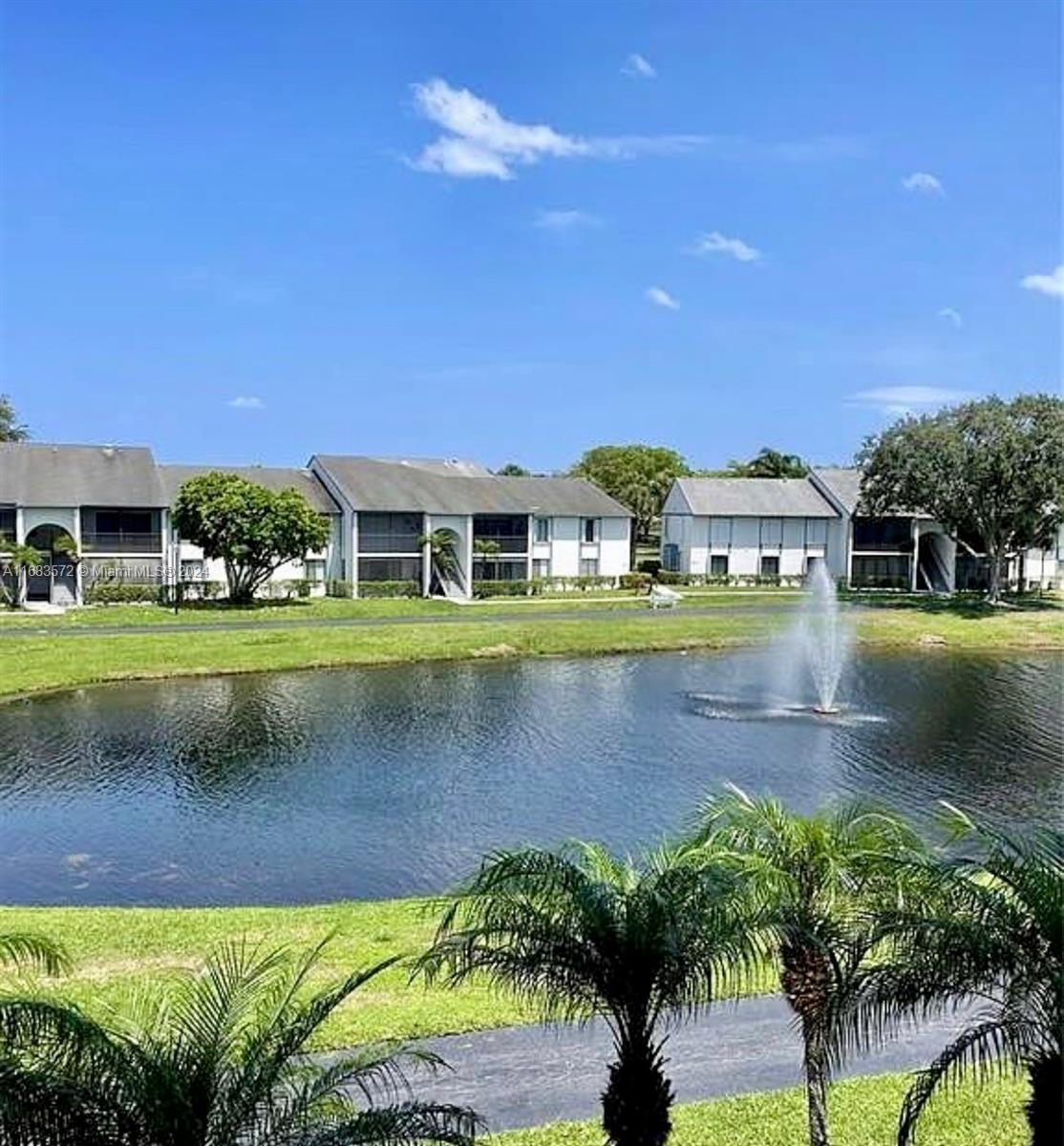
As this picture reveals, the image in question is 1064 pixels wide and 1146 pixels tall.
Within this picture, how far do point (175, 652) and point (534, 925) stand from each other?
3580cm

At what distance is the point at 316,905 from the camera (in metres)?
17.7

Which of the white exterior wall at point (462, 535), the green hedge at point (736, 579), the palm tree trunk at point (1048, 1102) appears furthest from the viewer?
the green hedge at point (736, 579)

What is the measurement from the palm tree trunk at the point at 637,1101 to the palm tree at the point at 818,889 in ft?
4.83

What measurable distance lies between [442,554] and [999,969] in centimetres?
5659

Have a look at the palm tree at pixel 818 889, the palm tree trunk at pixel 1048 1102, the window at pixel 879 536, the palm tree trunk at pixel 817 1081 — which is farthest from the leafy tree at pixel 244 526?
the palm tree trunk at pixel 1048 1102

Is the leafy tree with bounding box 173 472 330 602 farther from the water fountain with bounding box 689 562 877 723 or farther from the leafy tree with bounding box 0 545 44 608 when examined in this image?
the water fountain with bounding box 689 562 877 723

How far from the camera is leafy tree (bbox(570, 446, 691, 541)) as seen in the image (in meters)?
98.6

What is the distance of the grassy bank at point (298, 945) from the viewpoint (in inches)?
490

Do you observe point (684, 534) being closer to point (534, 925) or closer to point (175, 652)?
point (175, 652)

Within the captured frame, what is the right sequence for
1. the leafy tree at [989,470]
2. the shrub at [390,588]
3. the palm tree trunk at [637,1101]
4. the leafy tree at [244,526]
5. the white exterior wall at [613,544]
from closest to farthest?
the palm tree trunk at [637,1101]
the leafy tree at [244,526]
the leafy tree at [989,470]
the shrub at [390,588]
the white exterior wall at [613,544]

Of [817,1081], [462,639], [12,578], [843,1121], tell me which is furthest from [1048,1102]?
[12,578]

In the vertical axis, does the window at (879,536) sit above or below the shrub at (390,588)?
above

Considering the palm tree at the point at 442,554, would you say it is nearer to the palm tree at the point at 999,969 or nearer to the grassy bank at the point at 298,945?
the grassy bank at the point at 298,945

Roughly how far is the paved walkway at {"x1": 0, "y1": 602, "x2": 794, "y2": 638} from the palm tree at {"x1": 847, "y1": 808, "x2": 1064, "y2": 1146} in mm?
41042
